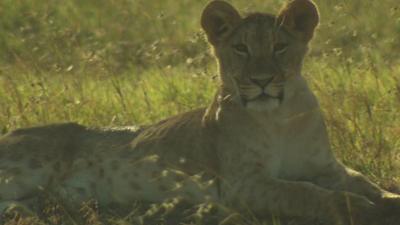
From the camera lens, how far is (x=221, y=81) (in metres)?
5.66

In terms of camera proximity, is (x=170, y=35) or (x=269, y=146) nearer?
(x=269, y=146)

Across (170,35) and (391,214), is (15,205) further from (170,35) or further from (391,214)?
(170,35)

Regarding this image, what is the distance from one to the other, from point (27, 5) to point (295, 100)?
6860 millimetres

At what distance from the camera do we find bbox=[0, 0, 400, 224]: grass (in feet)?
20.2

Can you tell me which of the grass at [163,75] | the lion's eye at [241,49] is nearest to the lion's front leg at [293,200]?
the lion's eye at [241,49]

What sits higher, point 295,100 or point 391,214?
point 295,100

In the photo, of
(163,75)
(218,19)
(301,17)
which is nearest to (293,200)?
(301,17)

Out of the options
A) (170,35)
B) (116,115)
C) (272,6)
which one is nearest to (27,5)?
(170,35)

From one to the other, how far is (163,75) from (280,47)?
3216mm

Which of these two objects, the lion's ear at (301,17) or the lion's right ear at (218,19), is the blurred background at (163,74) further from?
the lion's ear at (301,17)

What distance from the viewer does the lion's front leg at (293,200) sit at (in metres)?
4.89

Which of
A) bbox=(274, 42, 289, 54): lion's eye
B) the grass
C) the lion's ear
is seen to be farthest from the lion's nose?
the grass

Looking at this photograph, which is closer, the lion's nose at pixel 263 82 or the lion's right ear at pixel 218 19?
the lion's nose at pixel 263 82

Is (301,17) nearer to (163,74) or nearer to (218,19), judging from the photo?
(218,19)
